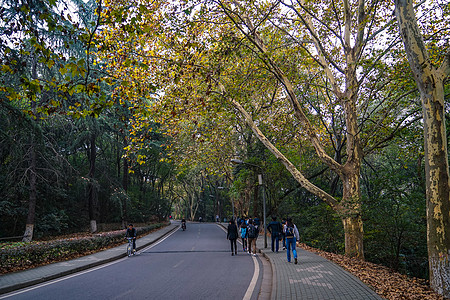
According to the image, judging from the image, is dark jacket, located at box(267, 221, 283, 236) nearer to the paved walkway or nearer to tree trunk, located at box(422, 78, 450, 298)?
the paved walkway

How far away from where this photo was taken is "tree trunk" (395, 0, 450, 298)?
6590 millimetres

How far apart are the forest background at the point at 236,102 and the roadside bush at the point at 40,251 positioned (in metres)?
3.95

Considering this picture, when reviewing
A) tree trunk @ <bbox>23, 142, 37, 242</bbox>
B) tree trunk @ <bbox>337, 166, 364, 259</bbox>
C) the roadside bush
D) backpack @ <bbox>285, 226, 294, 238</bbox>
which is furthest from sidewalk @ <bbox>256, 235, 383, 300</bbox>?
tree trunk @ <bbox>23, 142, 37, 242</bbox>

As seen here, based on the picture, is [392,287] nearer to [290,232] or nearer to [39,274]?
[290,232]

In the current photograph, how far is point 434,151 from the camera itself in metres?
6.80

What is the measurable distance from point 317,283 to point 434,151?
13.3 ft

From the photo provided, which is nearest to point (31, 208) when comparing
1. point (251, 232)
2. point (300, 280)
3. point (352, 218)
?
point (251, 232)

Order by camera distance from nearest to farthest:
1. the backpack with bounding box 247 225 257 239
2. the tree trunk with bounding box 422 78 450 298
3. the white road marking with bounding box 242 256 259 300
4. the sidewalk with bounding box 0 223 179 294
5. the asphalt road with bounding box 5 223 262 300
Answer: the tree trunk with bounding box 422 78 450 298, the white road marking with bounding box 242 256 259 300, the asphalt road with bounding box 5 223 262 300, the sidewalk with bounding box 0 223 179 294, the backpack with bounding box 247 225 257 239

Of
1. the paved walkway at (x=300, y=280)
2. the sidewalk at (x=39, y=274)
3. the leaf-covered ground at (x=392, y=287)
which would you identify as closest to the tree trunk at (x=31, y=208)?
the sidewalk at (x=39, y=274)

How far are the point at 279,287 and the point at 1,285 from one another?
7203 mm

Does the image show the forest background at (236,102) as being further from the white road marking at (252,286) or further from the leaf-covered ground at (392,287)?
the white road marking at (252,286)

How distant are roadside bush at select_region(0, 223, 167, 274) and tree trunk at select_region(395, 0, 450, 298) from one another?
12197 mm

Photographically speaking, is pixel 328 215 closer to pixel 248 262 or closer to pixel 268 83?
pixel 248 262

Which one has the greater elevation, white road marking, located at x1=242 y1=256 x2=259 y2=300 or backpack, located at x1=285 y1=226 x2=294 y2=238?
backpack, located at x1=285 y1=226 x2=294 y2=238
